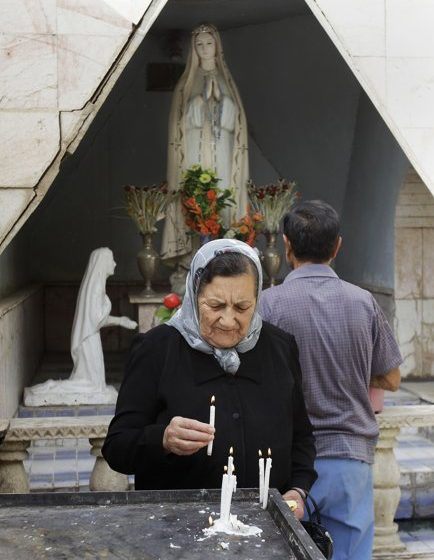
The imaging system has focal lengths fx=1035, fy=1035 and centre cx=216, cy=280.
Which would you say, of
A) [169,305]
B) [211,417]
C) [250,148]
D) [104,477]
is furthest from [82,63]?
[250,148]

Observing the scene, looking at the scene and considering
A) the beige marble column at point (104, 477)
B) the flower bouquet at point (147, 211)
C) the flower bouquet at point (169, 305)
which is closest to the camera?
the beige marble column at point (104, 477)

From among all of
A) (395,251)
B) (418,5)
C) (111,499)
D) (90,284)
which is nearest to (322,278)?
(111,499)

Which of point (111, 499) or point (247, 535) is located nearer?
point (247, 535)

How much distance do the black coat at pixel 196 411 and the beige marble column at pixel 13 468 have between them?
152 cm

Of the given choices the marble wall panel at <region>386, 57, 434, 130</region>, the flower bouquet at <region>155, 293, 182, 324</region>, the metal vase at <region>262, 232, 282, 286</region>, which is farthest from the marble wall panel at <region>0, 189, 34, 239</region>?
the metal vase at <region>262, 232, 282, 286</region>

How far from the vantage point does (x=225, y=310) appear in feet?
8.18

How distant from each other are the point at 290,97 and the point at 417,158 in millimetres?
3902

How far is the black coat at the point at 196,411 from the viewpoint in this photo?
2.49 meters

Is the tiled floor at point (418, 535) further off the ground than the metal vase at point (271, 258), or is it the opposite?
the metal vase at point (271, 258)

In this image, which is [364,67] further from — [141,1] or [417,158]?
[141,1]

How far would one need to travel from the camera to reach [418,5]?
675 cm

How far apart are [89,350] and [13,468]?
353 cm

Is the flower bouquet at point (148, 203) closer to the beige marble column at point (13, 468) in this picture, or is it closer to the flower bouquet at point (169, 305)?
the flower bouquet at point (169, 305)

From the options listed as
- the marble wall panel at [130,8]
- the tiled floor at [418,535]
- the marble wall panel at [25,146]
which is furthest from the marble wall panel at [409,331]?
the marble wall panel at [25,146]
